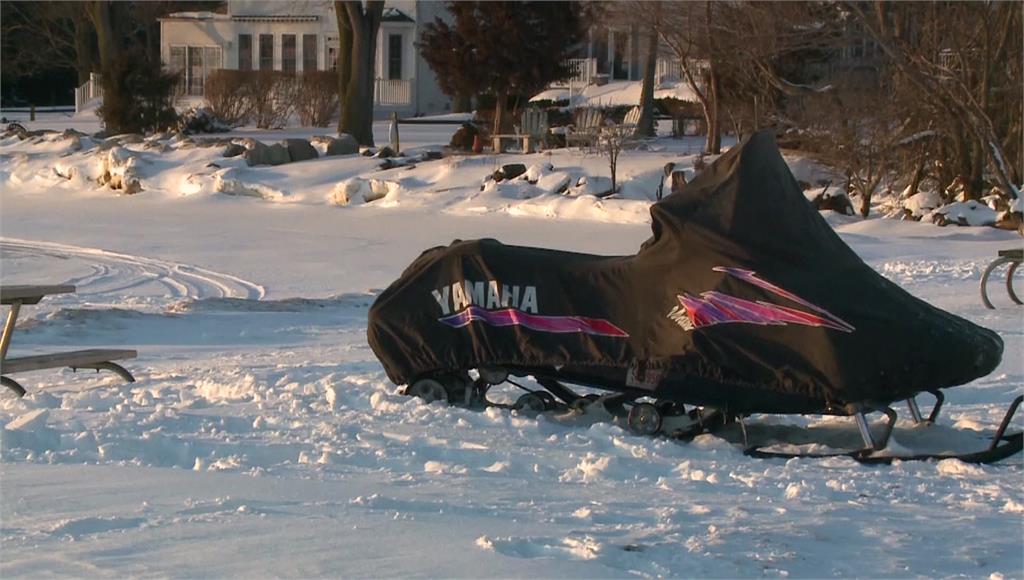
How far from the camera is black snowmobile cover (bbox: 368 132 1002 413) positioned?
7246mm

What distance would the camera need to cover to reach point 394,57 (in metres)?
51.8

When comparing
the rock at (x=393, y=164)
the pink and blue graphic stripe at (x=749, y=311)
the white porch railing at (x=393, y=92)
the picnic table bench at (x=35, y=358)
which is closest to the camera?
the pink and blue graphic stripe at (x=749, y=311)

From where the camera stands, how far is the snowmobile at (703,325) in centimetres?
726

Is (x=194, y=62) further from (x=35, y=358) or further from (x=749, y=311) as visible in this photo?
(x=749, y=311)

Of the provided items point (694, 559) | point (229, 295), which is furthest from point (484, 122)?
point (694, 559)

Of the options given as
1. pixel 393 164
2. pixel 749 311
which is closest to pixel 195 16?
pixel 393 164

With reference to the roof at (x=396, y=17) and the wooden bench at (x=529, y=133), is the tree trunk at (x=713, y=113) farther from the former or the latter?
the roof at (x=396, y=17)

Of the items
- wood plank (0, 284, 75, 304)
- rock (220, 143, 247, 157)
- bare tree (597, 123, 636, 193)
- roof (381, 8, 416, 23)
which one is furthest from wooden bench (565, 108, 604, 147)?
wood plank (0, 284, 75, 304)

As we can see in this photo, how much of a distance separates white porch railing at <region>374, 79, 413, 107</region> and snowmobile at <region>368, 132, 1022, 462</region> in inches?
1725

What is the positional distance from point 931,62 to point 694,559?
20538 millimetres

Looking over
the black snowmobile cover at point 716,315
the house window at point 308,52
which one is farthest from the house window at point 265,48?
the black snowmobile cover at point 716,315

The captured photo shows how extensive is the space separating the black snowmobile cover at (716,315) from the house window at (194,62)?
1861 inches

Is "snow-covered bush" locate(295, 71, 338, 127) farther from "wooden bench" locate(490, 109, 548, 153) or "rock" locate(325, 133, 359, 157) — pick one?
"wooden bench" locate(490, 109, 548, 153)

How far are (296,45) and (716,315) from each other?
46.9m
